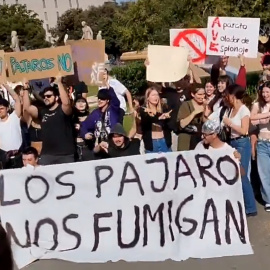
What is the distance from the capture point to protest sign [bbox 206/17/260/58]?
7.45 meters

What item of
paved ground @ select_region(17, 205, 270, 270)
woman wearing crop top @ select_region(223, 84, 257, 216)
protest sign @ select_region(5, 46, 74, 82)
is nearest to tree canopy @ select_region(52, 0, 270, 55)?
protest sign @ select_region(5, 46, 74, 82)

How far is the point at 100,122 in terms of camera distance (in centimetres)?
621

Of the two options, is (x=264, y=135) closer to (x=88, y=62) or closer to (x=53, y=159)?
(x=53, y=159)

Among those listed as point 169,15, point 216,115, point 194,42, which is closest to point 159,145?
point 216,115

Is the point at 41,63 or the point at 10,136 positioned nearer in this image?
the point at 10,136

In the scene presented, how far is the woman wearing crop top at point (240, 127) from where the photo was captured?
563 cm

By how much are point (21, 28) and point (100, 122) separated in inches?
2667

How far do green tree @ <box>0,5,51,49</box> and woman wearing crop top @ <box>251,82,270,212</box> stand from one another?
2520 inches

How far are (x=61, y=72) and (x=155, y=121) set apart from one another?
63.8 inches

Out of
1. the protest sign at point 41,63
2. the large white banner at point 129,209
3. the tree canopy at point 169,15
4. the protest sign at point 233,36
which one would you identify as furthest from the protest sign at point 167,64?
the tree canopy at point 169,15

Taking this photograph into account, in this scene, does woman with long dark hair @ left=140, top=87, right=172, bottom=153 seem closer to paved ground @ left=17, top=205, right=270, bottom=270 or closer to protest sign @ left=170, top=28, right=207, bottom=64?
paved ground @ left=17, top=205, right=270, bottom=270

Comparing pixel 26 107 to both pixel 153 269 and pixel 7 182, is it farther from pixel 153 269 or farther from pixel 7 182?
pixel 153 269

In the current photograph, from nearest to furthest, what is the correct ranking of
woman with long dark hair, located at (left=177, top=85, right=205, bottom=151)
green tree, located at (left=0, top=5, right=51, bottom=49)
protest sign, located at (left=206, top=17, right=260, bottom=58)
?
1. woman with long dark hair, located at (left=177, top=85, right=205, bottom=151)
2. protest sign, located at (left=206, top=17, right=260, bottom=58)
3. green tree, located at (left=0, top=5, right=51, bottom=49)

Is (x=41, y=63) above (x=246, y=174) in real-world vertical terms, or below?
above
